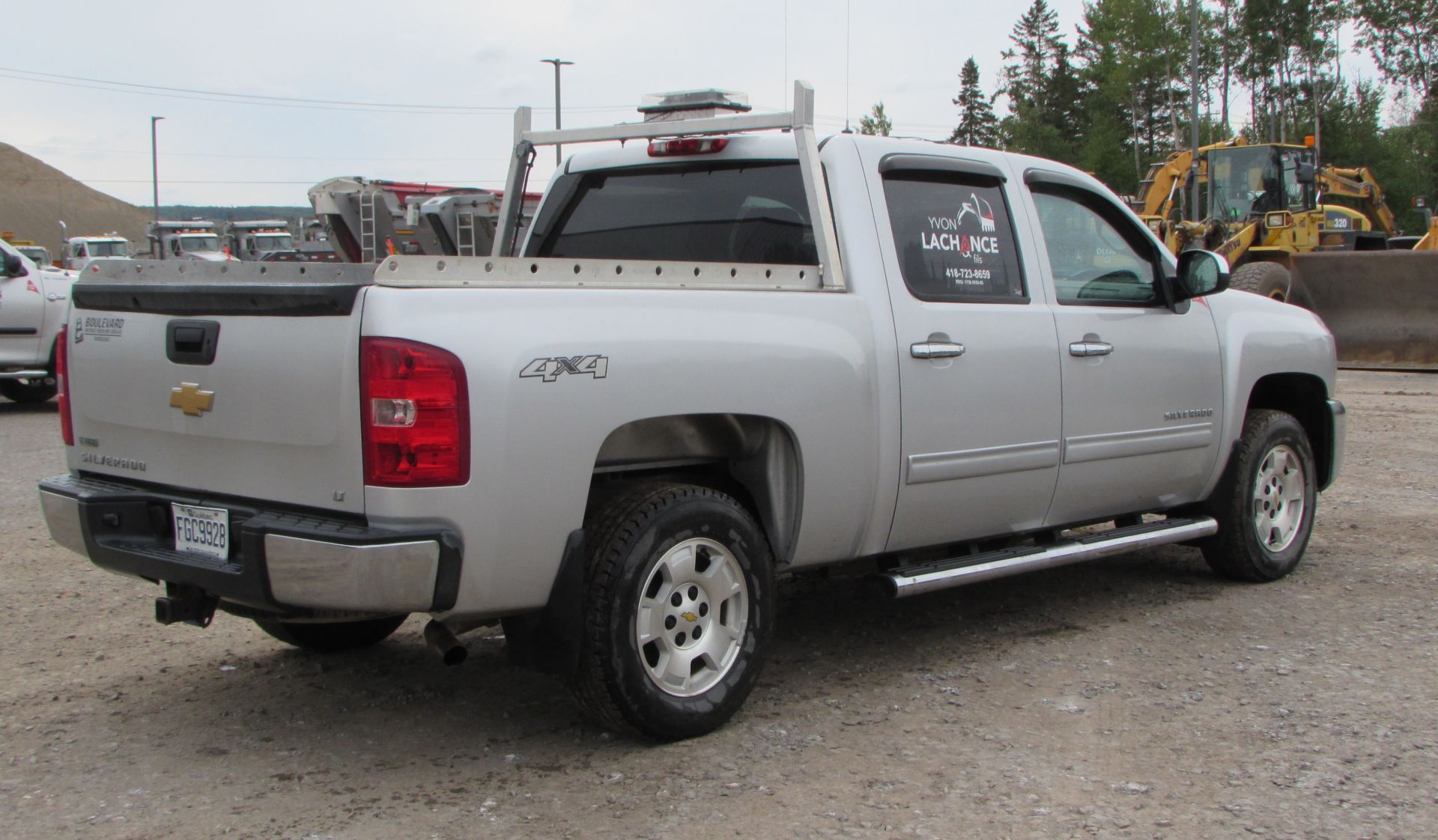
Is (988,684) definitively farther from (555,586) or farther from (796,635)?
(555,586)

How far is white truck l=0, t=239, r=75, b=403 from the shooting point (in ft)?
45.2

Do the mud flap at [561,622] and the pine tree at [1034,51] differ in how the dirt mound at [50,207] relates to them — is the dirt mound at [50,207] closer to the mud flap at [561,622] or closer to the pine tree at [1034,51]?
the pine tree at [1034,51]

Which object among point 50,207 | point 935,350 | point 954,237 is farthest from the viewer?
point 50,207

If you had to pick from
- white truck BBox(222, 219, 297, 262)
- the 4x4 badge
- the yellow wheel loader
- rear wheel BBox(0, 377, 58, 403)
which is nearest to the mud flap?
the 4x4 badge

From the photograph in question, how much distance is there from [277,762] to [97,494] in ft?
3.15

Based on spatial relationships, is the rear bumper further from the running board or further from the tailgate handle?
the running board

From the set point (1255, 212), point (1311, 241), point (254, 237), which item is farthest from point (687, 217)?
point (254, 237)

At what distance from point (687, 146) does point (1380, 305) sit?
1448cm

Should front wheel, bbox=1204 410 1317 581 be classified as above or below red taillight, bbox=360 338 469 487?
below

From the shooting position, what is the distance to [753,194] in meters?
5.11

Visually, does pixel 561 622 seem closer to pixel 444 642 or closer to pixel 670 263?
pixel 444 642

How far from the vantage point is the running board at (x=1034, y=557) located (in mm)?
4867

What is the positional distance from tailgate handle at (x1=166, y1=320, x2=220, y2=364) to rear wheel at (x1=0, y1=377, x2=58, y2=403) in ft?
38.6

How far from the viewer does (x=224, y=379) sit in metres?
3.91
